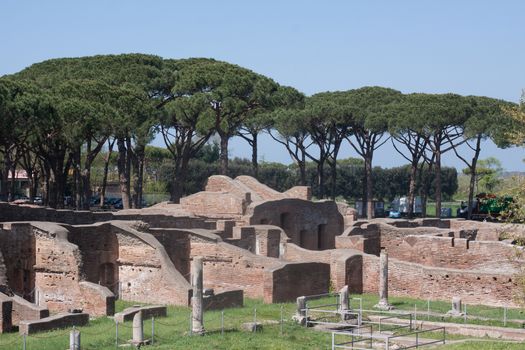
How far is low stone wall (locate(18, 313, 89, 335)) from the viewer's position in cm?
2294

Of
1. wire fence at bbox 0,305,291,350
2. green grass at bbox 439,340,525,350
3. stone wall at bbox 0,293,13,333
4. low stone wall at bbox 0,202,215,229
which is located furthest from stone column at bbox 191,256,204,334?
low stone wall at bbox 0,202,215,229

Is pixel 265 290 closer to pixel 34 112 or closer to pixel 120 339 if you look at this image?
pixel 120 339

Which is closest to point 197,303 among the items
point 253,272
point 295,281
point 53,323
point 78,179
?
point 53,323

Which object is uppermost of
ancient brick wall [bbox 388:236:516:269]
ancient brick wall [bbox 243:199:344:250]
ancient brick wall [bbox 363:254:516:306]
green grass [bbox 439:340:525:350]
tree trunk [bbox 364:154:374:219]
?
tree trunk [bbox 364:154:374:219]

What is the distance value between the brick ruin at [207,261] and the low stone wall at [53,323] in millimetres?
669

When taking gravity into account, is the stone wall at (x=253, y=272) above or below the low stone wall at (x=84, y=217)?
below

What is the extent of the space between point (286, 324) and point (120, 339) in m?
4.96

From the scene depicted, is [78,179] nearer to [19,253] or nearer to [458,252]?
[458,252]

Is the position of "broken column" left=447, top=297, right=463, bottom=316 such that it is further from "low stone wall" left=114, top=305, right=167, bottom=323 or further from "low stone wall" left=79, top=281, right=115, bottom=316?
"low stone wall" left=79, top=281, right=115, bottom=316

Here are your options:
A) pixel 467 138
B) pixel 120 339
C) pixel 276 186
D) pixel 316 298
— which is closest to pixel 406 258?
pixel 316 298

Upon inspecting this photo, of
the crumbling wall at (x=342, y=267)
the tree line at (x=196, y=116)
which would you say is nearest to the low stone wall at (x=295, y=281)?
the crumbling wall at (x=342, y=267)

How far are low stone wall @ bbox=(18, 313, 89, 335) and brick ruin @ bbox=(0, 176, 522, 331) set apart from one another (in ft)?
2.19

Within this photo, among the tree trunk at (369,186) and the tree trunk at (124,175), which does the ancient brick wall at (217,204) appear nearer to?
the tree trunk at (124,175)

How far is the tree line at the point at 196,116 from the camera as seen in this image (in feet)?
156
